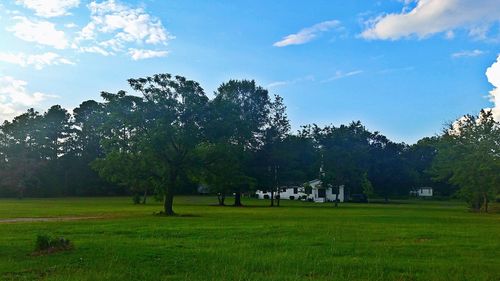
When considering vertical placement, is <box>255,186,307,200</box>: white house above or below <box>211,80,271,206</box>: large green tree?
below

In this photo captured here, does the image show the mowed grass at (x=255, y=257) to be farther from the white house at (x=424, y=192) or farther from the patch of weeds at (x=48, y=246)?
the white house at (x=424, y=192)

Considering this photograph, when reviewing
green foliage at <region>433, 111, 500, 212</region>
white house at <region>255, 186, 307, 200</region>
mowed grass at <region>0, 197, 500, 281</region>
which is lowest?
mowed grass at <region>0, 197, 500, 281</region>

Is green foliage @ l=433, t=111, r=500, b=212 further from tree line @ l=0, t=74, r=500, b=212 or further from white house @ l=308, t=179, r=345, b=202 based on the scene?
white house @ l=308, t=179, r=345, b=202

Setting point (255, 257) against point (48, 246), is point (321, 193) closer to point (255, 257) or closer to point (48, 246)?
point (255, 257)

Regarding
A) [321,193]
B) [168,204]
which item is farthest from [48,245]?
[321,193]

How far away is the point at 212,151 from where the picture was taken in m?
42.8

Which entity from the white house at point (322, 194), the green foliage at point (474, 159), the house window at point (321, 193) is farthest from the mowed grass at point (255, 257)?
the house window at point (321, 193)

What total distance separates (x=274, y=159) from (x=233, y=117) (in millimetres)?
28127

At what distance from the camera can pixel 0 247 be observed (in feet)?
52.2

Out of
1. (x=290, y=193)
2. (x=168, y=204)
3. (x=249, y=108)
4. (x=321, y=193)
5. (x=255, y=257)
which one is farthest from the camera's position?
(x=290, y=193)

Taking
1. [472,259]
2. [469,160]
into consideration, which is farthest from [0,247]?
[469,160]

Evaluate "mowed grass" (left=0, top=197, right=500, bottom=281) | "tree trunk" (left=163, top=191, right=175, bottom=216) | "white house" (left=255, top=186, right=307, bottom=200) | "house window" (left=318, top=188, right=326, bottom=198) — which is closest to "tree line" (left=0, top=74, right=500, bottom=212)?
"tree trunk" (left=163, top=191, right=175, bottom=216)

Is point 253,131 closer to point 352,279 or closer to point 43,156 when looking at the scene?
point 43,156

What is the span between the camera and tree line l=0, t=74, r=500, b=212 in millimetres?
42531
